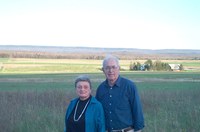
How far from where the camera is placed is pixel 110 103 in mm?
4254

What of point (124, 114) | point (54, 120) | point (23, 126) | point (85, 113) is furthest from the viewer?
point (54, 120)

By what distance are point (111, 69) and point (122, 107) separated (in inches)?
17.7

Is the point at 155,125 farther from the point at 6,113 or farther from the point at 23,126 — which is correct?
the point at 6,113

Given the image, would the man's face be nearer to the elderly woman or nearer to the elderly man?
the elderly man

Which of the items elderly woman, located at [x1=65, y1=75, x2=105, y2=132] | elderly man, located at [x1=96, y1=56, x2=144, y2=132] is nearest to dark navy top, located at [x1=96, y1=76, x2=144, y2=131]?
elderly man, located at [x1=96, y1=56, x2=144, y2=132]

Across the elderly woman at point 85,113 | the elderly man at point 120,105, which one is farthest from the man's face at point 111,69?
the elderly woman at point 85,113

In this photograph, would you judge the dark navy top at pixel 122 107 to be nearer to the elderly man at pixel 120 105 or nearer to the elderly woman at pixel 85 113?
the elderly man at pixel 120 105

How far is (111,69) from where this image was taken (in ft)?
13.7

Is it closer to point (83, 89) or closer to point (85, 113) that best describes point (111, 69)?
point (83, 89)

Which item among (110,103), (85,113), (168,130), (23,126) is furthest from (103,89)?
(23,126)

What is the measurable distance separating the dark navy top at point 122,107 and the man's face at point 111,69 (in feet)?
0.29

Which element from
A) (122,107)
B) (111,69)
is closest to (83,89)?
(111,69)

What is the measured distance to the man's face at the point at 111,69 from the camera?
418 centimetres

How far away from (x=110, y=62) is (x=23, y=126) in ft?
13.5
